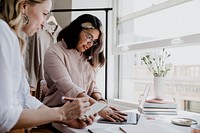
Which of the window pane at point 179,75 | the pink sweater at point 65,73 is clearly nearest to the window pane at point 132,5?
the window pane at point 179,75

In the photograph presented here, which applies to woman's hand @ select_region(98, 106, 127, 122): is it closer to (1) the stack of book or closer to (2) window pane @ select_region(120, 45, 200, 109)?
(1) the stack of book

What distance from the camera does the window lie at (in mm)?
1718

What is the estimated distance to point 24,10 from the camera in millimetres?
852

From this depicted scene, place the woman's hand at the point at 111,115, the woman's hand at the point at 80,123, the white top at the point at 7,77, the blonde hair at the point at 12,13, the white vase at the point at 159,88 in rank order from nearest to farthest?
the white top at the point at 7,77
the blonde hair at the point at 12,13
the woman's hand at the point at 80,123
the woman's hand at the point at 111,115
the white vase at the point at 159,88

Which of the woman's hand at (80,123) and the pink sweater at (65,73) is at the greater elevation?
the pink sweater at (65,73)

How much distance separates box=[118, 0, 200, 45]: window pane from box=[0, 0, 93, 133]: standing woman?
1.14m

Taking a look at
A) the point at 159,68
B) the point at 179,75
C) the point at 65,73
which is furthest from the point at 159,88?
the point at 65,73

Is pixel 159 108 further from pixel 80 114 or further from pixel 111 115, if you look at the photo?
pixel 80 114

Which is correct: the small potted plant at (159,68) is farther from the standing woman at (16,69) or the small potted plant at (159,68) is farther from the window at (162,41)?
the standing woman at (16,69)

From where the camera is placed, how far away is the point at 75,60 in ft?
5.24

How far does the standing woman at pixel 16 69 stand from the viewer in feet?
2.27

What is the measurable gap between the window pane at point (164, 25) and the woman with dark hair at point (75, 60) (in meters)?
0.53

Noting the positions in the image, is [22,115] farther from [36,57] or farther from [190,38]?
[36,57]

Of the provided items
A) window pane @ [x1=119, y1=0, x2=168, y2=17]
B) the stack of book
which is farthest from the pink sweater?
window pane @ [x1=119, y1=0, x2=168, y2=17]
